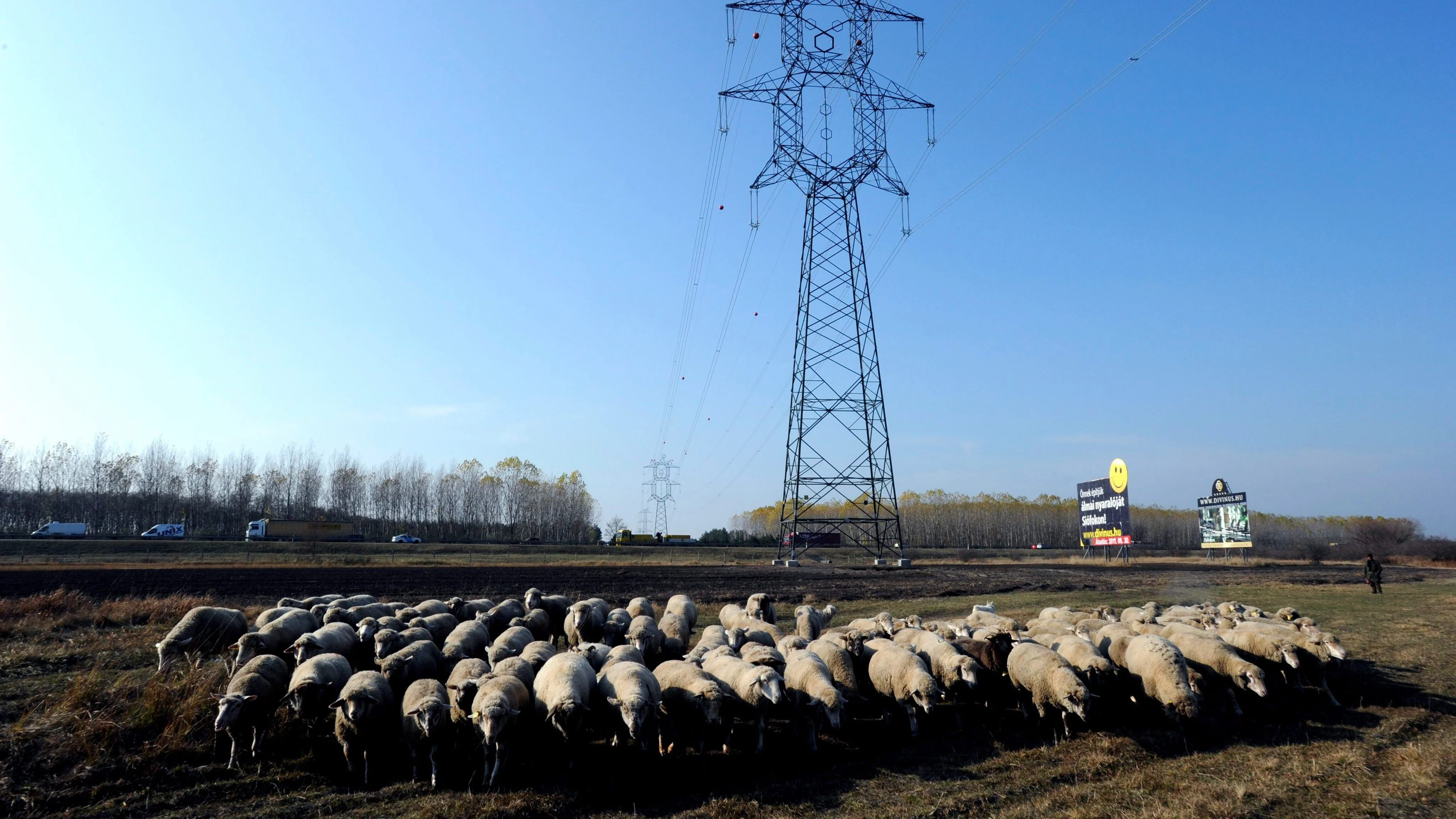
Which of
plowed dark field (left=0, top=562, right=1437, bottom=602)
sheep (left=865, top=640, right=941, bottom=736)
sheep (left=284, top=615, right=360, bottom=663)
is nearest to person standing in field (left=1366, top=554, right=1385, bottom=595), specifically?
plowed dark field (left=0, top=562, right=1437, bottom=602)

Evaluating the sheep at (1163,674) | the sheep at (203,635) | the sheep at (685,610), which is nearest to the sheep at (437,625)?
the sheep at (203,635)

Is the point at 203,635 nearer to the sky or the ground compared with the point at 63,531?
nearer to the sky

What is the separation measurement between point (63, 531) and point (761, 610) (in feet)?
291

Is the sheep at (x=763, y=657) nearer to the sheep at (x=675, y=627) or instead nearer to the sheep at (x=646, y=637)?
the sheep at (x=646, y=637)

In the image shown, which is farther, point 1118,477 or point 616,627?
point 1118,477

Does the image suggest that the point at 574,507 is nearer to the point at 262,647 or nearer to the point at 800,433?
the point at 800,433

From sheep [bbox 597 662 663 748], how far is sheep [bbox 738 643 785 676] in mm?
1474

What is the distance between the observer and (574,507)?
128 metres

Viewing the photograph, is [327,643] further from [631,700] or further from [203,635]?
[631,700]

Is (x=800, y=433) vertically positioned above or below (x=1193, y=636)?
above

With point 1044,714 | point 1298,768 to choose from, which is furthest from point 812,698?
point 1298,768

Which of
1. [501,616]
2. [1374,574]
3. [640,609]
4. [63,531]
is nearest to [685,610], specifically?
[640,609]

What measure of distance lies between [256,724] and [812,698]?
682 centimetres

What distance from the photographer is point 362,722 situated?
8188 millimetres
